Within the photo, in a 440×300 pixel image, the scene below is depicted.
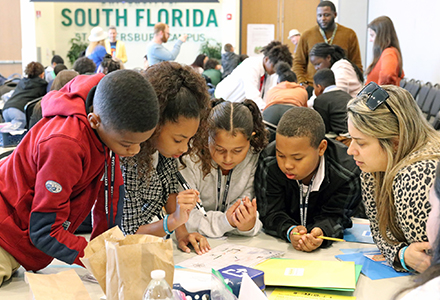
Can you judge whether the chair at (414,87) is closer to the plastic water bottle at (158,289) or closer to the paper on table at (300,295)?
the paper on table at (300,295)

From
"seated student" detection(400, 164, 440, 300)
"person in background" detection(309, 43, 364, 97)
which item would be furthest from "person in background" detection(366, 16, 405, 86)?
"seated student" detection(400, 164, 440, 300)

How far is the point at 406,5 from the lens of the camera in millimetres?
6594

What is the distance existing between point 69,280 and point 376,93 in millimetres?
1183

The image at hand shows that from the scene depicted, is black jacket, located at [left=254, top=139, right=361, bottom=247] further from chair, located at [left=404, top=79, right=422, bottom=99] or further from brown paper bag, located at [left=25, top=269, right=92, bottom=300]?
chair, located at [left=404, top=79, right=422, bottom=99]

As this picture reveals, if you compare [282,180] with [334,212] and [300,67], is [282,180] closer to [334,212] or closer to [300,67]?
[334,212]

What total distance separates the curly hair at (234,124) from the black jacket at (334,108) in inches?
50.7

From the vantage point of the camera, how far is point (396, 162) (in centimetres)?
162

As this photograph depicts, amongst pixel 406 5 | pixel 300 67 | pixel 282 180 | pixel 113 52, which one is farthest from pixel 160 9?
pixel 282 180

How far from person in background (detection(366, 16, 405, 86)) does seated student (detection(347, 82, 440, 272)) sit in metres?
2.65

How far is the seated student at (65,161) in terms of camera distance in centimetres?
130

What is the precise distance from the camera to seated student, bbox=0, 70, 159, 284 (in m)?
1.30

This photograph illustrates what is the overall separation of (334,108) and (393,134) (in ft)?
5.54

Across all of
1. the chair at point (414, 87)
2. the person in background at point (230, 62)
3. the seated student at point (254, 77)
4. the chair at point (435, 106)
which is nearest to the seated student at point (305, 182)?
the seated student at point (254, 77)

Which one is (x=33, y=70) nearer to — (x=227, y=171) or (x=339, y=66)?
(x=339, y=66)
